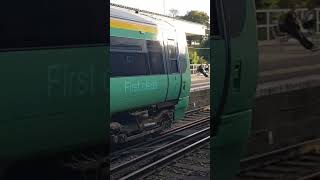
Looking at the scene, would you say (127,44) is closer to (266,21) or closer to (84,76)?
(84,76)

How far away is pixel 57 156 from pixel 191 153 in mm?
823

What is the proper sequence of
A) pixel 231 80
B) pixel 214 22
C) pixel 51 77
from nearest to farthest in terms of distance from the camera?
pixel 51 77, pixel 214 22, pixel 231 80

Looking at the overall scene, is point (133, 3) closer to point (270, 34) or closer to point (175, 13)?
point (175, 13)

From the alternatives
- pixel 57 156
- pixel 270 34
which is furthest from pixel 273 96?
pixel 57 156

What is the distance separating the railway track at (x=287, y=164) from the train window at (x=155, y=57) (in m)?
1.06

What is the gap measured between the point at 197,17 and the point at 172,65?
33cm

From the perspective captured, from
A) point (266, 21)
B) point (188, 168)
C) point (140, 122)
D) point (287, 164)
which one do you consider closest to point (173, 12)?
point (140, 122)

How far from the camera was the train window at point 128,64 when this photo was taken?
241 centimetres

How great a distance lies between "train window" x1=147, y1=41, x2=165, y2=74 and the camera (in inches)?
102

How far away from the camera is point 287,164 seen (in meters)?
3.78

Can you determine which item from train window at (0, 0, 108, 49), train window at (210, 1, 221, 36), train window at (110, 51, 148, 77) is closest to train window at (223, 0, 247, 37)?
train window at (210, 1, 221, 36)

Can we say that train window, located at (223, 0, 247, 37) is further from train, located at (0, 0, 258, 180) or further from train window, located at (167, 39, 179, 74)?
train window, located at (167, 39, 179, 74)

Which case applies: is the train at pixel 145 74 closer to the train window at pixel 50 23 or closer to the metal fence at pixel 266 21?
the train window at pixel 50 23

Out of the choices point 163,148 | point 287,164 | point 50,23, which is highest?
point 50,23
